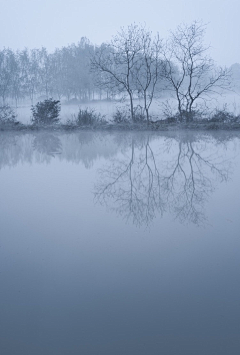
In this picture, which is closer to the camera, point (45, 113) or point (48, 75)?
point (45, 113)

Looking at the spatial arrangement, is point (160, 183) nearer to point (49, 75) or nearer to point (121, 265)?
point (121, 265)

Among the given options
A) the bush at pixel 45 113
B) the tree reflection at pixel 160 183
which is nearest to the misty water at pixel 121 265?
the tree reflection at pixel 160 183

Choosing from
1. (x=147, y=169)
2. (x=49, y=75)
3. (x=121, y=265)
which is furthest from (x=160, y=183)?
(x=49, y=75)

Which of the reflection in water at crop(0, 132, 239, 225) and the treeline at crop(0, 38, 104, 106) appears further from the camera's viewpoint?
the treeline at crop(0, 38, 104, 106)

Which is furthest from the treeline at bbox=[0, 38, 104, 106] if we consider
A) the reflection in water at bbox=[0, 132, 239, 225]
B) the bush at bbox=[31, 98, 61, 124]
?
the reflection in water at bbox=[0, 132, 239, 225]

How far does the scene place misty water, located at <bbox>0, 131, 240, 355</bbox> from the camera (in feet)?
7.49

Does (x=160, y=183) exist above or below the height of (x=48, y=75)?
below

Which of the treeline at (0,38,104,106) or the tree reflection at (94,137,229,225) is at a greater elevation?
the treeline at (0,38,104,106)

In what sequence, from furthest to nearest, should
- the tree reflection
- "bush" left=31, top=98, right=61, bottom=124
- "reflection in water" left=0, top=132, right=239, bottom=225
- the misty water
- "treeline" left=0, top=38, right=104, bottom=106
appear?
"treeline" left=0, top=38, right=104, bottom=106 < "bush" left=31, top=98, right=61, bottom=124 < "reflection in water" left=0, top=132, right=239, bottom=225 < the tree reflection < the misty water

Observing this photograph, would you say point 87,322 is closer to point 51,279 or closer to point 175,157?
point 51,279

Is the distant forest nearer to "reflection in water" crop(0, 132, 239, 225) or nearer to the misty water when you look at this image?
"reflection in water" crop(0, 132, 239, 225)

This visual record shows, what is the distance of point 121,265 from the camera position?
3203mm

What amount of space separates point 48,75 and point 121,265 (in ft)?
163

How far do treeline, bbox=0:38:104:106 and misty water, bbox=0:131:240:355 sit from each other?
138ft
